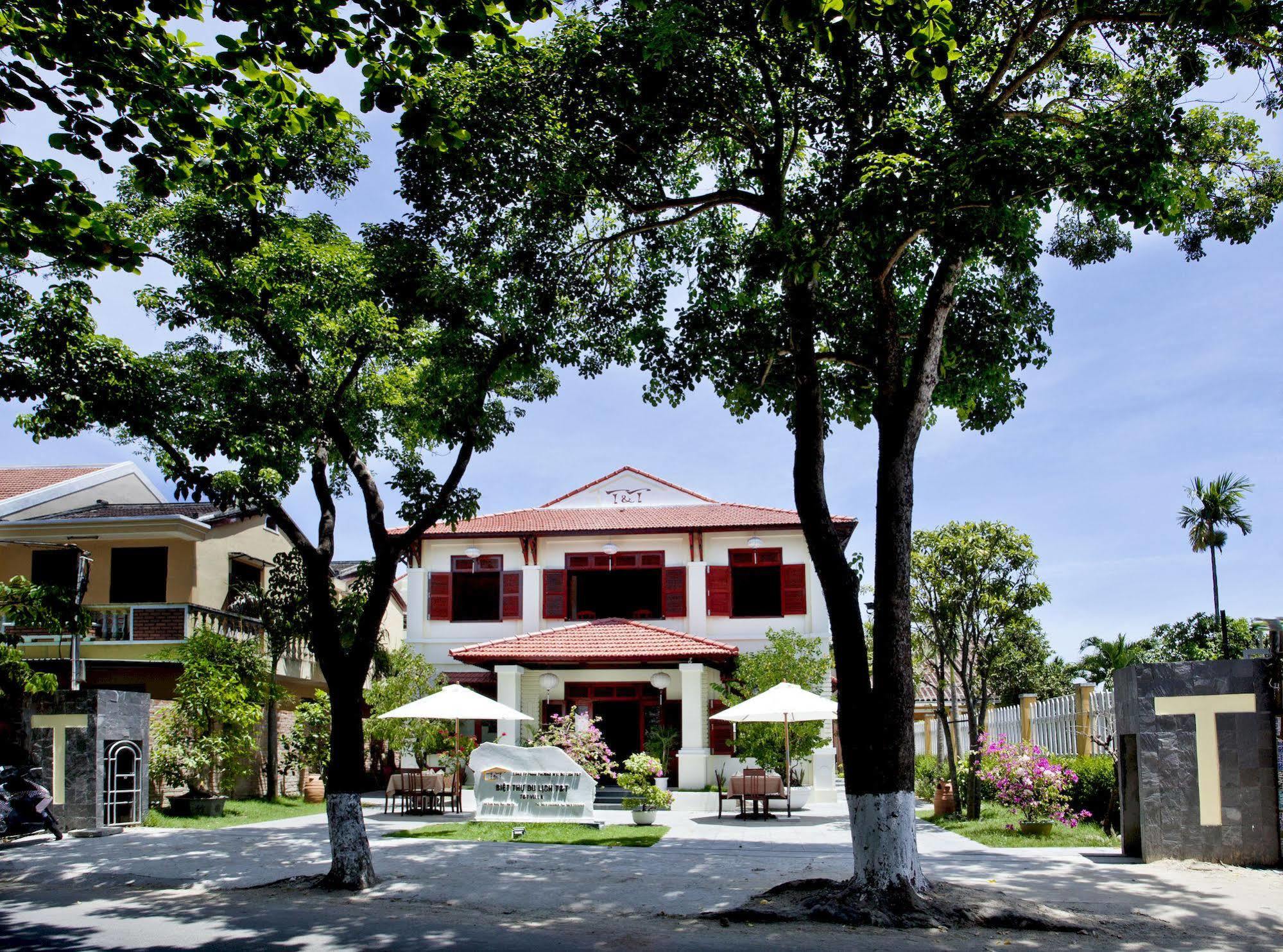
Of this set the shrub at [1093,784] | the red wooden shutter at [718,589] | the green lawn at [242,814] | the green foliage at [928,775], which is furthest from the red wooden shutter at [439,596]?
the shrub at [1093,784]

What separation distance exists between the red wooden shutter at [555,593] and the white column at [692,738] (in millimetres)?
3817

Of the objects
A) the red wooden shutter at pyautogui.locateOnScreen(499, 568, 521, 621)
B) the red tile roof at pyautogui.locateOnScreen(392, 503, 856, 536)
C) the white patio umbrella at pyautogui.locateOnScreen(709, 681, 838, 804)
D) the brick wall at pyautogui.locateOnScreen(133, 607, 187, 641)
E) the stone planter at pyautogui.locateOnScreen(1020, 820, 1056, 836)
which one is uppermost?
the red tile roof at pyautogui.locateOnScreen(392, 503, 856, 536)

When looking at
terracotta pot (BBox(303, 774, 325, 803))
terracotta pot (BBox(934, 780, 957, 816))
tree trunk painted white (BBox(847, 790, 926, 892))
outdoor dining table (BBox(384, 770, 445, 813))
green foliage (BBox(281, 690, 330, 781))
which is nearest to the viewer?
tree trunk painted white (BBox(847, 790, 926, 892))

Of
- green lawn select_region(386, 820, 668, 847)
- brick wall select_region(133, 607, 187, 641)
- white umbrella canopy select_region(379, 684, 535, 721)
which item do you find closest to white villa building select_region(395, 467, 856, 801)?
white umbrella canopy select_region(379, 684, 535, 721)

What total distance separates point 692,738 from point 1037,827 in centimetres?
939

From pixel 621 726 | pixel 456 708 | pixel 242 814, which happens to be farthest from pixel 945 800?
A: pixel 242 814

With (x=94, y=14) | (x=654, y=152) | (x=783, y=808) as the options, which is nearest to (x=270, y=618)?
(x=783, y=808)

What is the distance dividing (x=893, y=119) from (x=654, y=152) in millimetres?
2771

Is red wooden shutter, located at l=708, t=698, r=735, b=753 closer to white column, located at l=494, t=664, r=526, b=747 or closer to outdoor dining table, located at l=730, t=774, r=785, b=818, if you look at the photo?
white column, located at l=494, t=664, r=526, b=747

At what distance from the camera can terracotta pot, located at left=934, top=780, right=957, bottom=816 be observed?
16.8m

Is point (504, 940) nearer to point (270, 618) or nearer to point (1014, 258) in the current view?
Result: point (1014, 258)

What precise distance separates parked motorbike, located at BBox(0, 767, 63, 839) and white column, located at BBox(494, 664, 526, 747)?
935 cm

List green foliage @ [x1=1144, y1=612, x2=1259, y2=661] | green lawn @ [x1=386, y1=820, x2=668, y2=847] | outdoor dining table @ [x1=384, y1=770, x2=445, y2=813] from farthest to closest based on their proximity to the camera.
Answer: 1. green foliage @ [x1=1144, y1=612, x2=1259, y2=661]
2. outdoor dining table @ [x1=384, y1=770, x2=445, y2=813]
3. green lawn @ [x1=386, y1=820, x2=668, y2=847]

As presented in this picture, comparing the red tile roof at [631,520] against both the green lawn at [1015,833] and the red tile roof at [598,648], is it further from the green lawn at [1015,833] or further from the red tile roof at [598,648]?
the green lawn at [1015,833]
